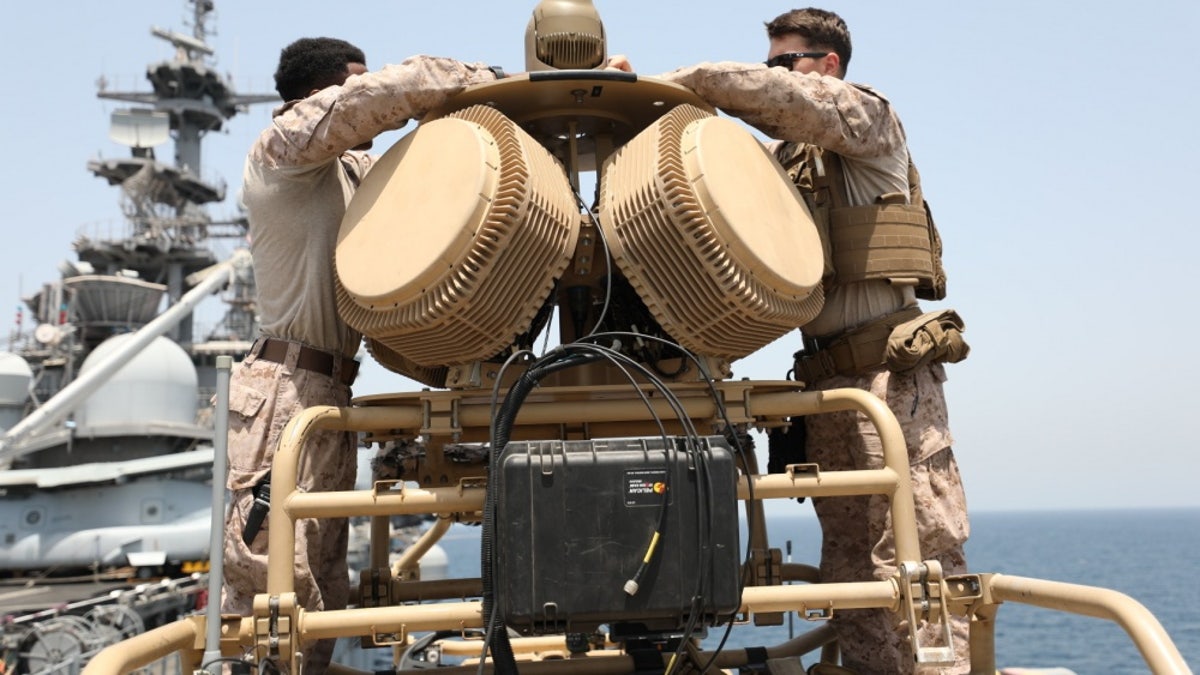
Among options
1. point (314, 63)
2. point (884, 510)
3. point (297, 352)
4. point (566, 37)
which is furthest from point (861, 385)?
point (314, 63)

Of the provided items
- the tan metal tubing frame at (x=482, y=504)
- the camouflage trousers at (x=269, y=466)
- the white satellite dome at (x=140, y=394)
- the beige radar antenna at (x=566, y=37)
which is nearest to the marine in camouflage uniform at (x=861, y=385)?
the beige radar antenna at (x=566, y=37)

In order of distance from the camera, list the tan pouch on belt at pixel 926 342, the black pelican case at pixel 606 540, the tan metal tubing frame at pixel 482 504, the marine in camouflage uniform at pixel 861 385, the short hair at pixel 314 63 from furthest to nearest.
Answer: the short hair at pixel 314 63 < the tan pouch on belt at pixel 926 342 < the marine in camouflage uniform at pixel 861 385 < the tan metal tubing frame at pixel 482 504 < the black pelican case at pixel 606 540

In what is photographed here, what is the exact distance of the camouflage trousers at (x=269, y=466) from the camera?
4.01 metres

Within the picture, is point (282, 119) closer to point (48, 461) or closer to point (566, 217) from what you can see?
point (566, 217)

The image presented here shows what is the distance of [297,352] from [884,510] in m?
2.39

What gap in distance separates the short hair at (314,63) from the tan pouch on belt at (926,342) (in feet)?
8.57

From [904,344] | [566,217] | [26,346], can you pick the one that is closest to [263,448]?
[566,217]

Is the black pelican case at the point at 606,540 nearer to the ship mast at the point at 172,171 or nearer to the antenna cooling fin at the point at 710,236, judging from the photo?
the antenna cooling fin at the point at 710,236

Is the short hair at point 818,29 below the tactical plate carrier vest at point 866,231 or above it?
above

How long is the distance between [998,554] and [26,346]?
4203 inches

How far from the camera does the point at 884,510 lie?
4.22 m

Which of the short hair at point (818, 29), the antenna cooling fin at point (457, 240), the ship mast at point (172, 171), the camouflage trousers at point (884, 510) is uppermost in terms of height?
the ship mast at point (172, 171)

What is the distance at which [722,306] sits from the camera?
3482mm

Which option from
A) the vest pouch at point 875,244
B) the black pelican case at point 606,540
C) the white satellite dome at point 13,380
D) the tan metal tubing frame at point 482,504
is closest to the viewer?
the black pelican case at point 606,540
